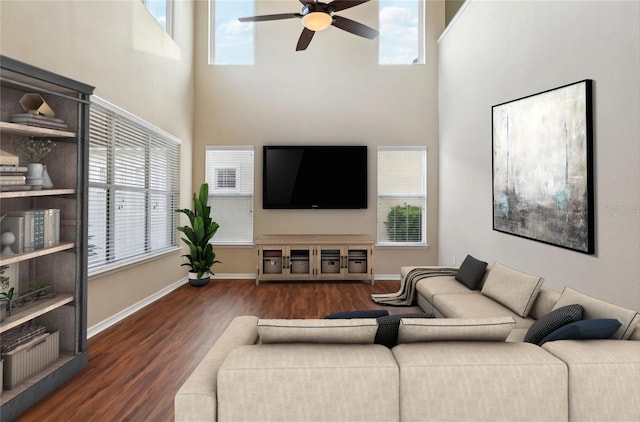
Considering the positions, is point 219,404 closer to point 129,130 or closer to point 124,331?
point 124,331

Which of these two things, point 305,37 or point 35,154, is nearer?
point 35,154

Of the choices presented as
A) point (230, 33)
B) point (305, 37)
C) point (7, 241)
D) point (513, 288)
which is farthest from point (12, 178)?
point (230, 33)

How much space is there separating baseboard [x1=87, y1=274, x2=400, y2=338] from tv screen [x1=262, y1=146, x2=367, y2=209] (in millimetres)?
1266

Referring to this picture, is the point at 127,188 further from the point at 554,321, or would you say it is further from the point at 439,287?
the point at 554,321

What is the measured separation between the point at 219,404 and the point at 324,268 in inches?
176

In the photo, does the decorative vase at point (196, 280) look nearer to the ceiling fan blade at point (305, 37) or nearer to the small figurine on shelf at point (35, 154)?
the small figurine on shelf at point (35, 154)

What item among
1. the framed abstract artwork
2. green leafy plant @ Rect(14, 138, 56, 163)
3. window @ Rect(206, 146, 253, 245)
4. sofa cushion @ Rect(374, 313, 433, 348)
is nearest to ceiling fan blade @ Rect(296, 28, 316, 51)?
the framed abstract artwork

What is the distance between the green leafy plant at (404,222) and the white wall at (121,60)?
353 centimetres

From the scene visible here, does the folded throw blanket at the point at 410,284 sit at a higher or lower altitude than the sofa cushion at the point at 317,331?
lower

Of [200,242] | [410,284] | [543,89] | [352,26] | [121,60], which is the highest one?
[352,26]

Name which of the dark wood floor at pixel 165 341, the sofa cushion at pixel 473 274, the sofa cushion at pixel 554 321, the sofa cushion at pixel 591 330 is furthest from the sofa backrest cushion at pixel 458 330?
the sofa cushion at pixel 473 274

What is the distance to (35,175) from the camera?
96.4 inches

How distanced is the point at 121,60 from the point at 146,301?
2.86 m

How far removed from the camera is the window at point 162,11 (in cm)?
475
